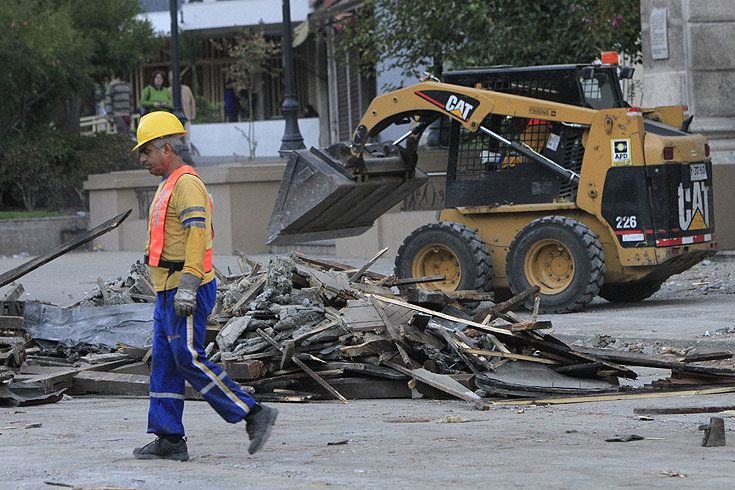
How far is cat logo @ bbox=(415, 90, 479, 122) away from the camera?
39.6ft

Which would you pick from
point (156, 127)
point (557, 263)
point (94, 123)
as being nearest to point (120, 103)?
point (94, 123)

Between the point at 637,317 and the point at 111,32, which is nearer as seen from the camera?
the point at 637,317

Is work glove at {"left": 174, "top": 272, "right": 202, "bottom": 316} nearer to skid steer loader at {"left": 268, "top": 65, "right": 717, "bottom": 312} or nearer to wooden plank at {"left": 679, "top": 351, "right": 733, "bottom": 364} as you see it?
wooden plank at {"left": 679, "top": 351, "right": 733, "bottom": 364}

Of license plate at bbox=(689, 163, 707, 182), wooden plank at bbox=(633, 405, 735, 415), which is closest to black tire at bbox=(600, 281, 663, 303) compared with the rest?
license plate at bbox=(689, 163, 707, 182)

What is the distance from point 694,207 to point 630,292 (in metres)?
1.37

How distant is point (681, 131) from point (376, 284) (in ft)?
12.7

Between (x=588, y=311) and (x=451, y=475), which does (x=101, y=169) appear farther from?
(x=451, y=475)

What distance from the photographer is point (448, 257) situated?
41.2ft

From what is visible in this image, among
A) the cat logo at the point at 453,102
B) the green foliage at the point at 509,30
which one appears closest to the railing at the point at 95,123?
the green foliage at the point at 509,30

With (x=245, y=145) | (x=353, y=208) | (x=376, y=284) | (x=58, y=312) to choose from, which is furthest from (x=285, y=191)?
(x=245, y=145)

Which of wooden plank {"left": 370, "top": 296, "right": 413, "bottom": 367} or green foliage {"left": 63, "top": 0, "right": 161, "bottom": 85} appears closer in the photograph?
wooden plank {"left": 370, "top": 296, "right": 413, "bottom": 367}

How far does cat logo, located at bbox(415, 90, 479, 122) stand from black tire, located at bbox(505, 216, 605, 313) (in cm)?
131

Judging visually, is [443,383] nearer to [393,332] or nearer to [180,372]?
[393,332]

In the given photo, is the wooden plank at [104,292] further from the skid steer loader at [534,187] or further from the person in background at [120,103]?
the person in background at [120,103]
